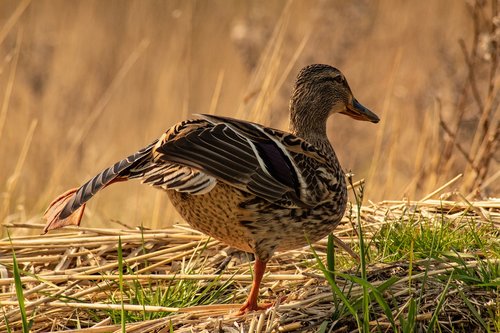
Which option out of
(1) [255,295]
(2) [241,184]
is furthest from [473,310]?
(2) [241,184]

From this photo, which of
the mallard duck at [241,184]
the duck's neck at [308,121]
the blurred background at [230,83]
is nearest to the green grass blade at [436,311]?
the mallard duck at [241,184]

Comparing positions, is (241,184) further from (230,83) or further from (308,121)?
(230,83)

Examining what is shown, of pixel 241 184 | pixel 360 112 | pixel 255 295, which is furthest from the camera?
pixel 360 112

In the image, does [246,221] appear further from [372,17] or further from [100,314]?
[372,17]

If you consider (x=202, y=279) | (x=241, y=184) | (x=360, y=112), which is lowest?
(x=202, y=279)

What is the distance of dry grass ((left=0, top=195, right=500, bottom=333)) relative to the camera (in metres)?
3.37

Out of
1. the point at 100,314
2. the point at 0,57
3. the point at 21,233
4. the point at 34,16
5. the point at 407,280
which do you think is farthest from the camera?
the point at 34,16

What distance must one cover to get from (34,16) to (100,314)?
26.5ft

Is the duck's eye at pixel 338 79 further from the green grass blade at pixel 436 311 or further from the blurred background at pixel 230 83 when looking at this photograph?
the green grass blade at pixel 436 311

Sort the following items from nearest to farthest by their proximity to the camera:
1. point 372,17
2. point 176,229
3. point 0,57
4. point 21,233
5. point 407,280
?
point 407,280 < point 176,229 < point 21,233 < point 372,17 < point 0,57

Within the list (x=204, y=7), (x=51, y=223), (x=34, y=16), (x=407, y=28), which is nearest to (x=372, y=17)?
(x=407, y=28)

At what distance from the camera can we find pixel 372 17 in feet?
28.0

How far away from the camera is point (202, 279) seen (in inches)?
158

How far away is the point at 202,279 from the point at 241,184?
0.72m
